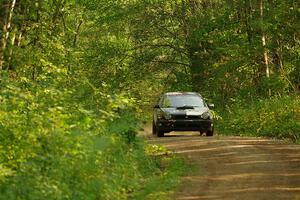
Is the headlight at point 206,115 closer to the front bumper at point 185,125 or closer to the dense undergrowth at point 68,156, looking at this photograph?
the front bumper at point 185,125

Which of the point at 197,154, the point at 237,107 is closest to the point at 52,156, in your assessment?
the point at 197,154

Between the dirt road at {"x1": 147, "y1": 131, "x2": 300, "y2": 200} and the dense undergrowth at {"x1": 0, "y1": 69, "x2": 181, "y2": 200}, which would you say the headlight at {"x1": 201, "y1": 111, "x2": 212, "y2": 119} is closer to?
the dirt road at {"x1": 147, "y1": 131, "x2": 300, "y2": 200}

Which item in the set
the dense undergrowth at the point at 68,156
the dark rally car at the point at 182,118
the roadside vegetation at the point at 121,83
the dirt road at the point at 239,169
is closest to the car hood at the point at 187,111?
the dark rally car at the point at 182,118

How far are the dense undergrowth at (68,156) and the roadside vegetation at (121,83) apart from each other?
0.02m

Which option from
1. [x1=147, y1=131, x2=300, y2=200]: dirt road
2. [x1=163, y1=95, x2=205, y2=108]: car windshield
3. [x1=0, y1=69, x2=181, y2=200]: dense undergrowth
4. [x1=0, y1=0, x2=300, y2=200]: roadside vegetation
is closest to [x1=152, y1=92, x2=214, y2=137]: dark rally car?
[x1=163, y1=95, x2=205, y2=108]: car windshield

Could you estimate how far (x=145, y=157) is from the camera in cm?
1432

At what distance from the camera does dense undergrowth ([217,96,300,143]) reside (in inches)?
900

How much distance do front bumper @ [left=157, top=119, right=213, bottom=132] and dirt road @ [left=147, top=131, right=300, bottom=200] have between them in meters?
3.07

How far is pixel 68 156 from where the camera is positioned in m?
10.4

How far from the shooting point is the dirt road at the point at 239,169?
1126 cm

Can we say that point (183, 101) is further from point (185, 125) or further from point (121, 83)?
point (121, 83)

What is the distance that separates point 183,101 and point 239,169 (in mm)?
10532

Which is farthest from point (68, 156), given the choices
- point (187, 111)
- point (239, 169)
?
point (187, 111)

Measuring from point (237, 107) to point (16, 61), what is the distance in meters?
12.3
